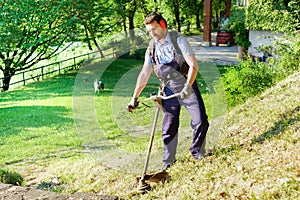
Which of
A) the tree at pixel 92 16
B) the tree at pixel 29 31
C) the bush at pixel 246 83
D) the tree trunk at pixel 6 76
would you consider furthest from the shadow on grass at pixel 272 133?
the tree trunk at pixel 6 76

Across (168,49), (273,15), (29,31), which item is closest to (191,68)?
(168,49)

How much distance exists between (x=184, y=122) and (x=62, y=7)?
50.2 feet

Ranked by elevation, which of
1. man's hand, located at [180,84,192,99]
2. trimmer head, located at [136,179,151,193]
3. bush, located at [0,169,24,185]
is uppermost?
man's hand, located at [180,84,192,99]

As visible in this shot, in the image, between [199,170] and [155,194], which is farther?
[199,170]

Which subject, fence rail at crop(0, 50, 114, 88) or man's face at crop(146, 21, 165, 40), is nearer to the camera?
man's face at crop(146, 21, 165, 40)

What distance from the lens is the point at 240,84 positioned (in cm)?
892

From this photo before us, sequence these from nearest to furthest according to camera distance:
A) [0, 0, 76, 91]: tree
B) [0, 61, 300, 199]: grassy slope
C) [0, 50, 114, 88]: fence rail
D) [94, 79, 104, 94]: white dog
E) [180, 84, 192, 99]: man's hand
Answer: [0, 61, 300, 199]: grassy slope, [180, 84, 192, 99]: man's hand, [94, 79, 104, 94]: white dog, [0, 0, 76, 91]: tree, [0, 50, 114, 88]: fence rail

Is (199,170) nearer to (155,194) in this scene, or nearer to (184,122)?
(155,194)

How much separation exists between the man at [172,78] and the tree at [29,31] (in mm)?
15742

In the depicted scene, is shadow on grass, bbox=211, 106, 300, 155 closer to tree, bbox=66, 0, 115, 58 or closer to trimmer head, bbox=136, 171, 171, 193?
trimmer head, bbox=136, 171, 171, 193

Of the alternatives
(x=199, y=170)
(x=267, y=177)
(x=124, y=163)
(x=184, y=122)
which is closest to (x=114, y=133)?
(x=184, y=122)

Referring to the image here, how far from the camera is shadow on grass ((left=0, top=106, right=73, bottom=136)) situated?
1103 cm

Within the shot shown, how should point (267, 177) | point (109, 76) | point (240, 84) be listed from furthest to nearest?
point (109, 76), point (240, 84), point (267, 177)

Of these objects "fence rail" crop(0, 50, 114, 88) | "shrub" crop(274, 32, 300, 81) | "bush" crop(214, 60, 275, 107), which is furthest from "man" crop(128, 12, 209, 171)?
"fence rail" crop(0, 50, 114, 88)
